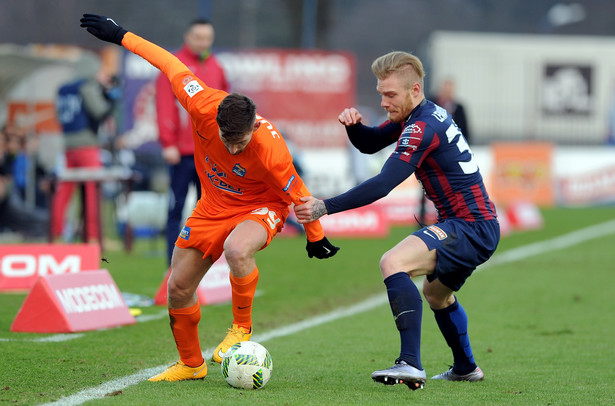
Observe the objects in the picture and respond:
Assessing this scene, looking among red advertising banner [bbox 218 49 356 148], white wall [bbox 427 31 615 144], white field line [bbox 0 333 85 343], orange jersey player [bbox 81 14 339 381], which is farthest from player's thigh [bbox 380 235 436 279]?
white wall [bbox 427 31 615 144]

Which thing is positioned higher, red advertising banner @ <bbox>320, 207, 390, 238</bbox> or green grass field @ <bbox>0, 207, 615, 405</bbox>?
green grass field @ <bbox>0, 207, 615, 405</bbox>

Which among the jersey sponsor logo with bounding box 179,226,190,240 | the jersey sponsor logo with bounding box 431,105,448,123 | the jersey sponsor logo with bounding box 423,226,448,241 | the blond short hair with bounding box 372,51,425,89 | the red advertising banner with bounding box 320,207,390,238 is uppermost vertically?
the blond short hair with bounding box 372,51,425,89

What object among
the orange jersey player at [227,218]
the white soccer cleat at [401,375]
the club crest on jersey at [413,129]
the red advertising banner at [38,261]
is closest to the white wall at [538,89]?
the red advertising banner at [38,261]

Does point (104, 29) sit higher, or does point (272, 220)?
point (104, 29)

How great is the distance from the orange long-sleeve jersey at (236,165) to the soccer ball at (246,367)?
29.4 inches

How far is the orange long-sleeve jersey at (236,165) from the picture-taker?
5898 mm

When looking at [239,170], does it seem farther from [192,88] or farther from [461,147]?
[461,147]

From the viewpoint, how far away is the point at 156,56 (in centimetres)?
654

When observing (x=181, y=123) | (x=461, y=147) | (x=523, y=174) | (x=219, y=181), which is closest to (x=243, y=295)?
(x=219, y=181)

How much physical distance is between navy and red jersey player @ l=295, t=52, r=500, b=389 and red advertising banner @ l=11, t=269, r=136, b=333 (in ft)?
8.53

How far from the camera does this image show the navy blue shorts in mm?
5754

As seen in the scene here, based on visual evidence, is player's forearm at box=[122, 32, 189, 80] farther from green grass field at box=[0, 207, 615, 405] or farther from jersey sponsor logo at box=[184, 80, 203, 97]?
green grass field at box=[0, 207, 615, 405]

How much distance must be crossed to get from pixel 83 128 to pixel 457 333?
29.4ft

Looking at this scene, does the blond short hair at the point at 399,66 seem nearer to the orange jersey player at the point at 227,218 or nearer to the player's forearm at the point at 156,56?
the orange jersey player at the point at 227,218
